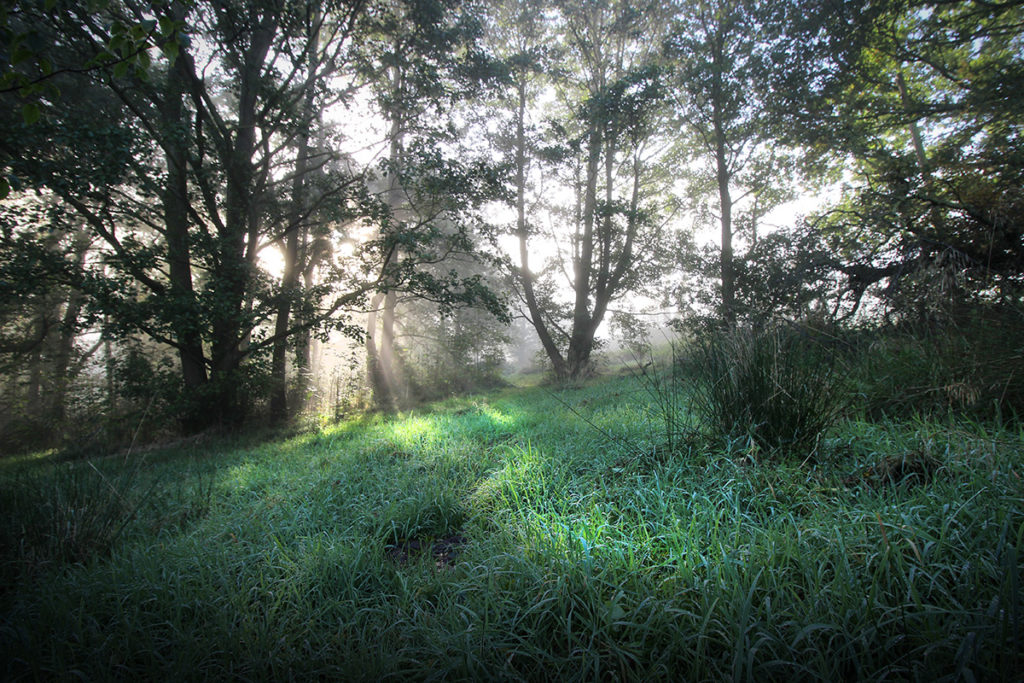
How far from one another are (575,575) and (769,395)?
1760 millimetres

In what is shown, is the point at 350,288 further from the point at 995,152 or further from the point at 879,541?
the point at 995,152

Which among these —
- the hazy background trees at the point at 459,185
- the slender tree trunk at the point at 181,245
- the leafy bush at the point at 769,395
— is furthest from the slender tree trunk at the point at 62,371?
the leafy bush at the point at 769,395

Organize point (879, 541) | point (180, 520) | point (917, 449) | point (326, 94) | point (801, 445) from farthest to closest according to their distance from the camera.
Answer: point (326, 94), point (180, 520), point (801, 445), point (917, 449), point (879, 541)

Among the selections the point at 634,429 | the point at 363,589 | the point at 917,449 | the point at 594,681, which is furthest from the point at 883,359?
the point at 363,589

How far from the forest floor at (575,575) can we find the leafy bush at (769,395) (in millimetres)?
164

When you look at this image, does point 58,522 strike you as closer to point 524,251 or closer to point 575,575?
point 575,575

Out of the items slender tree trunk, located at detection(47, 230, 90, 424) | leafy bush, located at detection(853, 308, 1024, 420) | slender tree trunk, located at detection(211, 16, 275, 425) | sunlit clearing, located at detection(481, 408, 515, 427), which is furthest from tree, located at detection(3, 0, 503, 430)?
leafy bush, located at detection(853, 308, 1024, 420)

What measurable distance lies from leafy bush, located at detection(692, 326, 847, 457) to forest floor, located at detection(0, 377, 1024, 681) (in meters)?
0.16

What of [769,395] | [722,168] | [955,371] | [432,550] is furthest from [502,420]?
[722,168]

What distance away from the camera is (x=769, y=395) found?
7.73 feet

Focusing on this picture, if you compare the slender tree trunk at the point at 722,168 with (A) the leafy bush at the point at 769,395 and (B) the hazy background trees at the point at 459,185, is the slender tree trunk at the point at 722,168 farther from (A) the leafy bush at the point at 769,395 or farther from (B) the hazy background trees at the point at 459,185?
(A) the leafy bush at the point at 769,395

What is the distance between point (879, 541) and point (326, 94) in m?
10.3

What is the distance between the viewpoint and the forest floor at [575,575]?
1.11 meters

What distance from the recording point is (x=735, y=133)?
1045 cm
